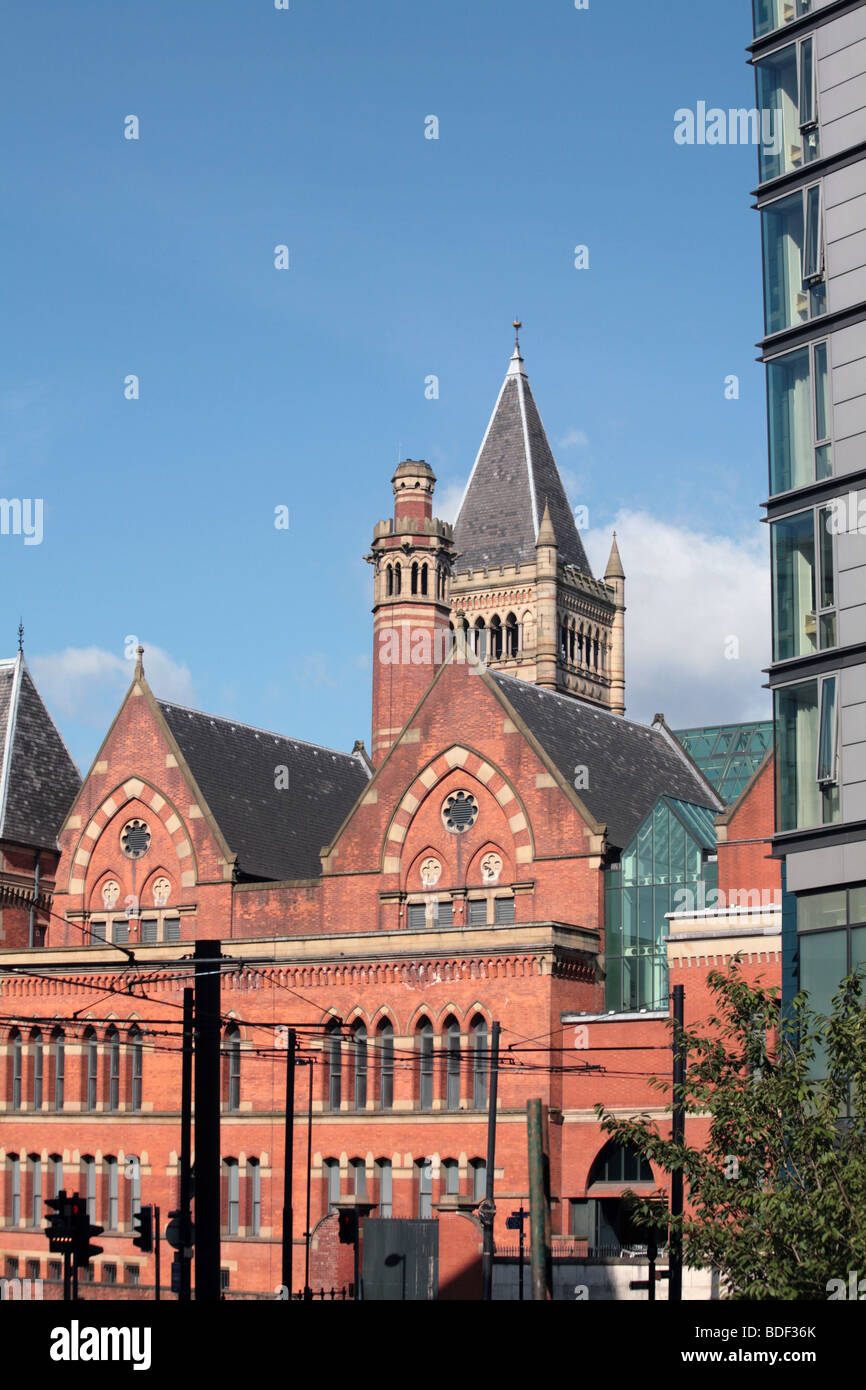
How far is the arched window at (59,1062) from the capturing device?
56406mm

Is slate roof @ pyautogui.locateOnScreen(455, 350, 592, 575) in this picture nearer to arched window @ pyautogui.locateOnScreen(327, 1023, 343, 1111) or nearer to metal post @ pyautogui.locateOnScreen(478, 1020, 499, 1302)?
arched window @ pyautogui.locateOnScreen(327, 1023, 343, 1111)

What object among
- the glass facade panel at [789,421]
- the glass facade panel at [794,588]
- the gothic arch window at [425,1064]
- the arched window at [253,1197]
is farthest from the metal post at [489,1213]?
the glass facade panel at [789,421]

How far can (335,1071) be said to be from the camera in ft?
172

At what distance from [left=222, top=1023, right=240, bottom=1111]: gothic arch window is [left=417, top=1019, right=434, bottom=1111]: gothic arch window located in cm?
563

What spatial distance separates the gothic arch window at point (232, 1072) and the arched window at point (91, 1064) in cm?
406

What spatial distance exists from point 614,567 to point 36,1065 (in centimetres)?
7125

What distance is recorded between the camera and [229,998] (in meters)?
54.1

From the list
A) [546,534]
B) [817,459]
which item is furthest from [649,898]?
[546,534]

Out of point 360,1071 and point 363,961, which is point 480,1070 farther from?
point 363,961

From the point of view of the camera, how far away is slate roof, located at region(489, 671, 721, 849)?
2126 inches

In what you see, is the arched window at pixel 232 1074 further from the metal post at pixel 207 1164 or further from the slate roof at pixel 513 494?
the slate roof at pixel 513 494

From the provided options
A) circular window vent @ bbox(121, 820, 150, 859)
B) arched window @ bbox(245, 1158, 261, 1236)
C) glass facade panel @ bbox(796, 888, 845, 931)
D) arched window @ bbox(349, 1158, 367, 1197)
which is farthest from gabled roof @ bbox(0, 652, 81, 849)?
glass facade panel @ bbox(796, 888, 845, 931)
